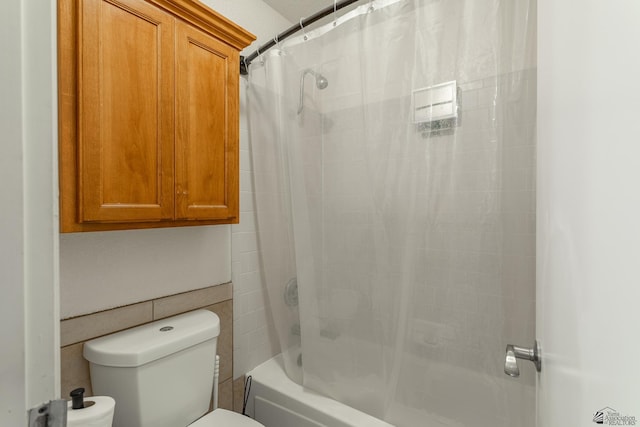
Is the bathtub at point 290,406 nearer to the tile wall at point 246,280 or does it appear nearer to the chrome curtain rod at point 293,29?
the tile wall at point 246,280

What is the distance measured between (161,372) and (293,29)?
156 cm

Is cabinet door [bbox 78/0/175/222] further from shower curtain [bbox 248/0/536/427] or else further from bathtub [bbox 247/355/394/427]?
bathtub [bbox 247/355/394/427]

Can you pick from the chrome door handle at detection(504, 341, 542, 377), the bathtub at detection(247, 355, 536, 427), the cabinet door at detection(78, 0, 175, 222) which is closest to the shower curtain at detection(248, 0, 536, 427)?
the bathtub at detection(247, 355, 536, 427)

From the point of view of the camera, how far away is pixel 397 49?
3.82 feet

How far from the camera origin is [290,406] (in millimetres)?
1465

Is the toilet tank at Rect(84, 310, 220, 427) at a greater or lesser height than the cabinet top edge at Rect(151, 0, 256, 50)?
lesser

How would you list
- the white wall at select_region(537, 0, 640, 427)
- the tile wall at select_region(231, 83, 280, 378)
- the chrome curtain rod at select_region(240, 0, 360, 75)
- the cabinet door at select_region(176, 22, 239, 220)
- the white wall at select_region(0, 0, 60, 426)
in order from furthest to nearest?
the tile wall at select_region(231, 83, 280, 378) < the chrome curtain rod at select_region(240, 0, 360, 75) < the cabinet door at select_region(176, 22, 239, 220) < the white wall at select_region(0, 0, 60, 426) < the white wall at select_region(537, 0, 640, 427)

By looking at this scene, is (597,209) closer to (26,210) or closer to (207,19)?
(26,210)

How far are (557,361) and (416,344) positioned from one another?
0.83 m

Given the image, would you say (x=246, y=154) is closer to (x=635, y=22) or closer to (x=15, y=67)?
(x=15, y=67)

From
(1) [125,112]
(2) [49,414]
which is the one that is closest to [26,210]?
(2) [49,414]

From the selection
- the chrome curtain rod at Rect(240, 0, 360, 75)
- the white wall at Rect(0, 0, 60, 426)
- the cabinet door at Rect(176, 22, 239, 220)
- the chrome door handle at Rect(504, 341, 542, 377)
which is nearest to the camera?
the white wall at Rect(0, 0, 60, 426)

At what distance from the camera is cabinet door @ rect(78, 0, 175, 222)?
0.89m

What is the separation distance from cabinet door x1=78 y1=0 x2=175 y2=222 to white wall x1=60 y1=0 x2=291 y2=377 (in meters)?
0.27
